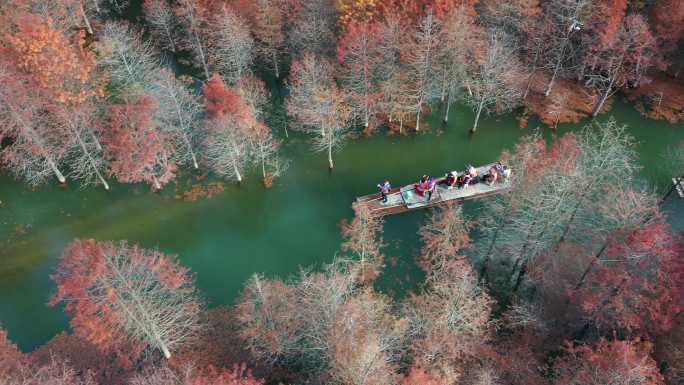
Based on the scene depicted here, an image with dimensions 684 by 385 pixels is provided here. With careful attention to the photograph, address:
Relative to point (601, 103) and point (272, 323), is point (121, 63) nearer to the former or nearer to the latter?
point (272, 323)

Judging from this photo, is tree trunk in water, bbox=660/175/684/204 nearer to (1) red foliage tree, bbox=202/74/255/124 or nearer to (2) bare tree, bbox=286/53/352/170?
(2) bare tree, bbox=286/53/352/170

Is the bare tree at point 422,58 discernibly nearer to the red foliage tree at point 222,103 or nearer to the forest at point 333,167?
the forest at point 333,167

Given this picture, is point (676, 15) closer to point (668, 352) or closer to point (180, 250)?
point (668, 352)

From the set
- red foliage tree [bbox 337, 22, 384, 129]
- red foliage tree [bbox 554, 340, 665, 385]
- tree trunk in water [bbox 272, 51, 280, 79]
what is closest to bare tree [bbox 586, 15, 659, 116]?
red foliage tree [bbox 337, 22, 384, 129]

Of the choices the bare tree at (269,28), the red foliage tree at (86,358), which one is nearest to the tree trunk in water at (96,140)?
the red foliage tree at (86,358)

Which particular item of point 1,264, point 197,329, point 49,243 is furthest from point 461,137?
point 1,264

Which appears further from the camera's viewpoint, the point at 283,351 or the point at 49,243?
the point at 49,243
